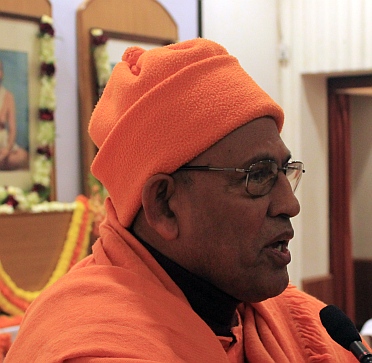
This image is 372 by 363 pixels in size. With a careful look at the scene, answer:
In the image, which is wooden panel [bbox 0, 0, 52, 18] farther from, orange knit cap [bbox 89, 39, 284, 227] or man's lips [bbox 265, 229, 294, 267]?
man's lips [bbox 265, 229, 294, 267]

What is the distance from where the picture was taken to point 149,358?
1.04m

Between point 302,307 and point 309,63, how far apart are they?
3347 millimetres

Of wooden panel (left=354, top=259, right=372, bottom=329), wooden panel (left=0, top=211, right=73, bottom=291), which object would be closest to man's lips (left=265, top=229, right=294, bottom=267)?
wooden panel (left=0, top=211, right=73, bottom=291)

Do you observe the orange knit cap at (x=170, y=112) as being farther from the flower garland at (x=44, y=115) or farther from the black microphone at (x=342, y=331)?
the flower garland at (x=44, y=115)

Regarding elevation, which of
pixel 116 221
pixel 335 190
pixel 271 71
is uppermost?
pixel 271 71

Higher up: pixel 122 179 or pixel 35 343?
pixel 122 179

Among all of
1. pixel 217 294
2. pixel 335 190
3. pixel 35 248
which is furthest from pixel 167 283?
pixel 335 190

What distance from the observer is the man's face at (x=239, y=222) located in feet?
3.89

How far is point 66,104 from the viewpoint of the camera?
3316 millimetres

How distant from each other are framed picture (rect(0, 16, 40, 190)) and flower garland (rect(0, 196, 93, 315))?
11.3 inches

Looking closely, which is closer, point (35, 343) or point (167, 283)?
point (35, 343)

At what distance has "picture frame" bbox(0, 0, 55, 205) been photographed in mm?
3012

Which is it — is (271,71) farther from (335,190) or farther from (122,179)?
(122,179)

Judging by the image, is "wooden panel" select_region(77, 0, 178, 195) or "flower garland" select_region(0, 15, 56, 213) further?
"wooden panel" select_region(77, 0, 178, 195)
